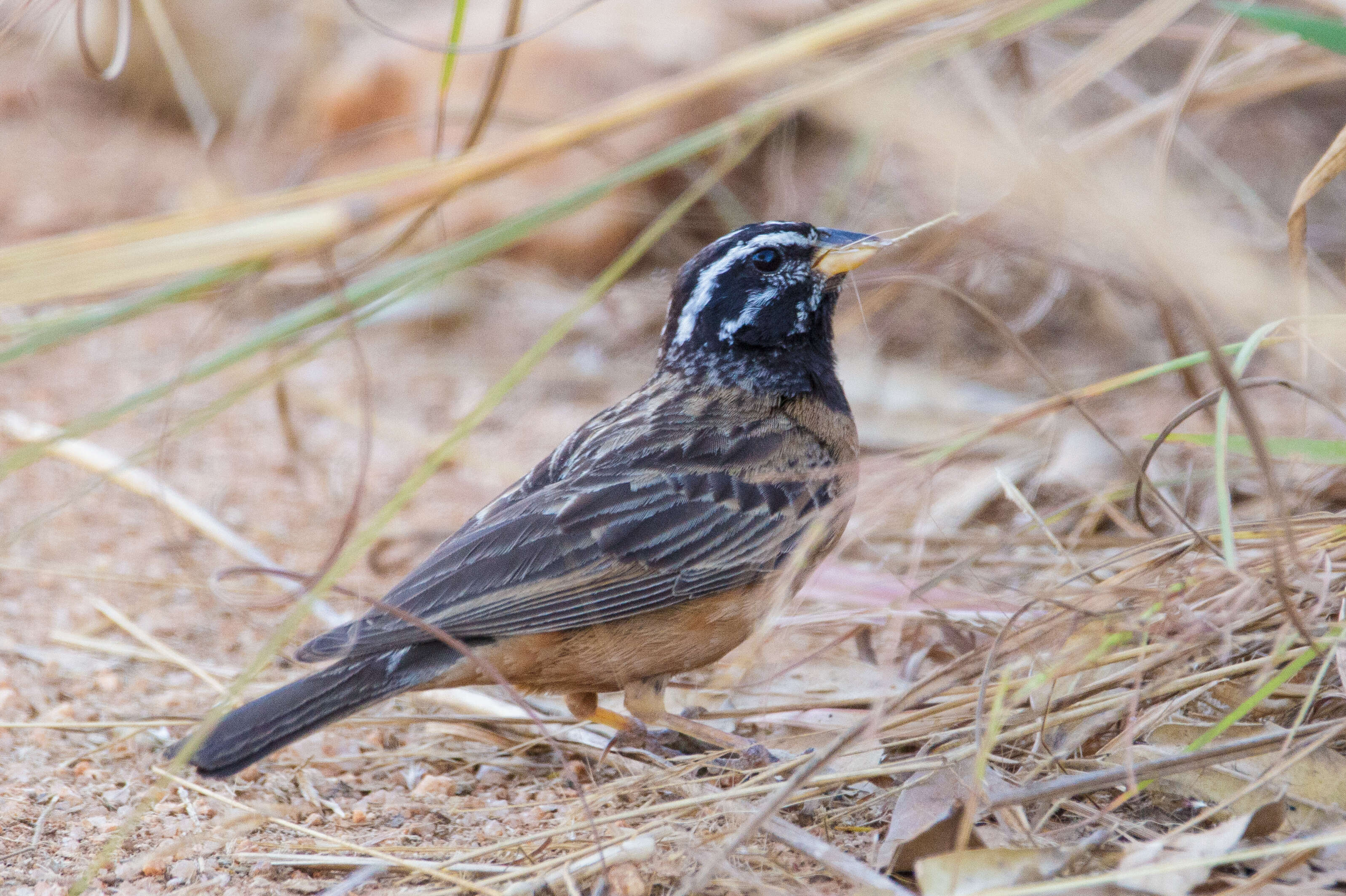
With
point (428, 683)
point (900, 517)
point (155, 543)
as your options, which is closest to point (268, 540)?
point (155, 543)

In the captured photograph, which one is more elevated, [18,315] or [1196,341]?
[18,315]

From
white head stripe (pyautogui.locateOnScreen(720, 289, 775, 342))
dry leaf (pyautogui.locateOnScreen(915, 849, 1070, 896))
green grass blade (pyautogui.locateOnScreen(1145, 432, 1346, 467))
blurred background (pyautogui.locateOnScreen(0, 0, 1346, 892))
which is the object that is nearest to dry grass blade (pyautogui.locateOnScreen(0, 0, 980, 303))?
blurred background (pyautogui.locateOnScreen(0, 0, 1346, 892))

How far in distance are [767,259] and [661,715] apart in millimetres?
1499

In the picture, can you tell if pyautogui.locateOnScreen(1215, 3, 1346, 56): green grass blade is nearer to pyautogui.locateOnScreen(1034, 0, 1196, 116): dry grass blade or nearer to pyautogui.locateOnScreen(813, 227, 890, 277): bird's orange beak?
pyautogui.locateOnScreen(1034, 0, 1196, 116): dry grass blade

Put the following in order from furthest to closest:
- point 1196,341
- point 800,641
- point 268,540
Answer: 1. point 1196,341
2. point 268,540
3. point 800,641

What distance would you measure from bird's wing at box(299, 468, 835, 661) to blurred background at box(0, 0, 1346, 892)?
0.31 metres

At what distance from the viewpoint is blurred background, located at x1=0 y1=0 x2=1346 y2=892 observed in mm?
2611

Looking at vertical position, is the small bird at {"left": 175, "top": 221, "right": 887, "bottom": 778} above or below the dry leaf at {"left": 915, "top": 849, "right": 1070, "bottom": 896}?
above

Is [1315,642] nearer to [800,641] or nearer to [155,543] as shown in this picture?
[800,641]

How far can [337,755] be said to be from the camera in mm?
3797

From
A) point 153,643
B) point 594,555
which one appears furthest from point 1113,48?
point 153,643

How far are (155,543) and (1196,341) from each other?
5.05 metres

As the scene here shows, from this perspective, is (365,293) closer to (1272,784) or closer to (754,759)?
(754,759)

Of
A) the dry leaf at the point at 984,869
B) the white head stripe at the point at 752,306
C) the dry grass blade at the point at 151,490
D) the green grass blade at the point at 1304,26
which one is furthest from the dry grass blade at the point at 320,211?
the dry grass blade at the point at 151,490
